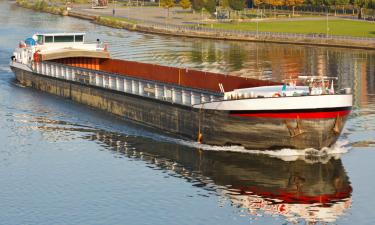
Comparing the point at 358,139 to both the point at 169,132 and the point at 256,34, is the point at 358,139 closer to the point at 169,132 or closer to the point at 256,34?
the point at 169,132

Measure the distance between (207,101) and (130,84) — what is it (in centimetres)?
1063

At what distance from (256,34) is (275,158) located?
75.3 meters

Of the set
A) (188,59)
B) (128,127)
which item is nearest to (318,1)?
(188,59)

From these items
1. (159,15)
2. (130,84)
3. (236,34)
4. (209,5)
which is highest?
(209,5)

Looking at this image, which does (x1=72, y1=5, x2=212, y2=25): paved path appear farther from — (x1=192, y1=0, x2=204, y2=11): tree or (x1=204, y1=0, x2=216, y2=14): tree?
(x1=204, y1=0, x2=216, y2=14): tree

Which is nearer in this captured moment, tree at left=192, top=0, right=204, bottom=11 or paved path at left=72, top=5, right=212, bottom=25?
paved path at left=72, top=5, right=212, bottom=25

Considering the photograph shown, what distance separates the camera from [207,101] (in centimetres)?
4234

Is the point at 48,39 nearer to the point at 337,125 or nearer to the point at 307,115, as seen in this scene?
the point at 307,115

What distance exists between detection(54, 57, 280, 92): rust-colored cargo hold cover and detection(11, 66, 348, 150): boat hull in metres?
4.27

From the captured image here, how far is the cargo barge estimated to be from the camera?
126 feet

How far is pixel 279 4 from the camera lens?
155500 millimetres

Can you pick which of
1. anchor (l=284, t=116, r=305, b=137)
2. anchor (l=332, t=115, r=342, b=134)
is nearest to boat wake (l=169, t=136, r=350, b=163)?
anchor (l=284, t=116, r=305, b=137)

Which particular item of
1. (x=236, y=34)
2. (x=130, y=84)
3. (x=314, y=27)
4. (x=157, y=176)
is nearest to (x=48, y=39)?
(x=130, y=84)

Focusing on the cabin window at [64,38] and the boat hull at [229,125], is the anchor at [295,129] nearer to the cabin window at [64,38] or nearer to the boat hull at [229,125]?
the boat hull at [229,125]
